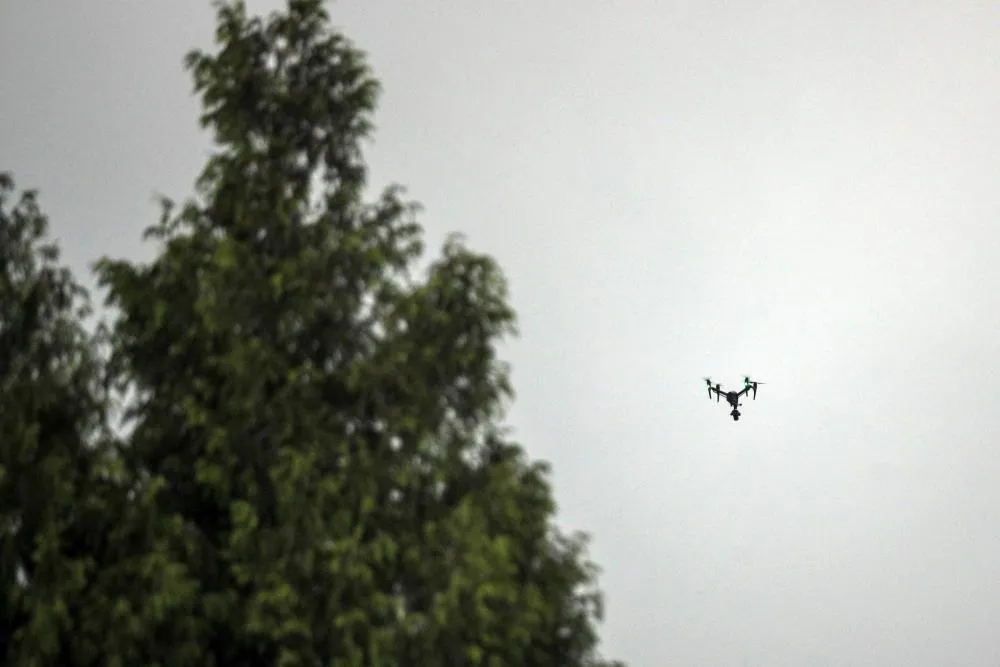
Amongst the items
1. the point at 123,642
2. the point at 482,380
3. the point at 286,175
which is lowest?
the point at 123,642

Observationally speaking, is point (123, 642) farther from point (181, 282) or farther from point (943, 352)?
point (943, 352)

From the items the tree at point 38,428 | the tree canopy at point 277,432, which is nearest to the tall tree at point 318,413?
the tree canopy at point 277,432

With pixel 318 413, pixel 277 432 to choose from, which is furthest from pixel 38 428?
pixel 318 413

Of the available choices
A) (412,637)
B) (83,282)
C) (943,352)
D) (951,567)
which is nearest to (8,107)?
(83,282)

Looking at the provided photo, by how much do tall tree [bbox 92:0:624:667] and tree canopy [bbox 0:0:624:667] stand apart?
0.09ft

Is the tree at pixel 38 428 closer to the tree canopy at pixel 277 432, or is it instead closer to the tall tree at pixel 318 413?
the tree canopy at pixel 277 432

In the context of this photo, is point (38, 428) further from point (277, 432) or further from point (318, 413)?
point (318, 413)

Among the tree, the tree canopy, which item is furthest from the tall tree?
the tree

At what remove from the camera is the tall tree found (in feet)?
42.8

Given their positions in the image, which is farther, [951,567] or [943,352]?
[943,352]

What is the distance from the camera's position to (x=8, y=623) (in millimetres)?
13938

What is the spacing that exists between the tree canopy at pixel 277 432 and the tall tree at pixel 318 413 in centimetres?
3

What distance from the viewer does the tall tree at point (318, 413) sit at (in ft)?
42.8

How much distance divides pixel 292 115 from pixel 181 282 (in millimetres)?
2413
